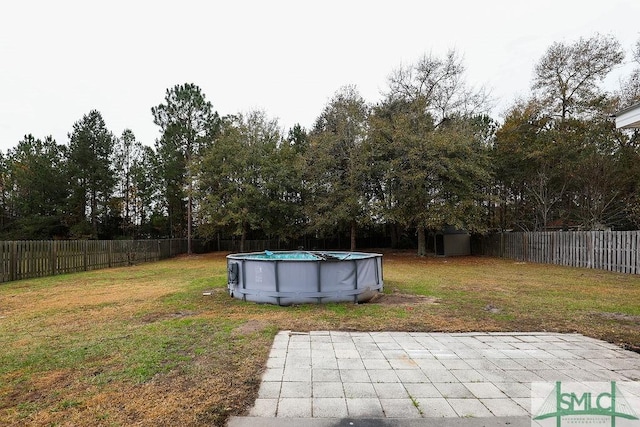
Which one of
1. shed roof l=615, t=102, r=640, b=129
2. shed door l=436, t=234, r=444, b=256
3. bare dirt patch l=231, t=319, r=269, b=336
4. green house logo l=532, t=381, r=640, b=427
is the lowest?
shed door l=436, t=234, r=444, b=256

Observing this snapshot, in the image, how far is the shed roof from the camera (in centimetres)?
452

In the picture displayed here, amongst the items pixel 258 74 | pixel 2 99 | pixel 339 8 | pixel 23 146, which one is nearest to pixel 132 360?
pixel 339 8

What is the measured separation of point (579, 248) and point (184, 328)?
1514 centimetres

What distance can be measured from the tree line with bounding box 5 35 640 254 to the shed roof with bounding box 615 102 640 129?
39.7ft

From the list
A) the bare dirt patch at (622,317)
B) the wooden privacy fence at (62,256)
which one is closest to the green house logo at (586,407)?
the bare dirt patch at (622,317)

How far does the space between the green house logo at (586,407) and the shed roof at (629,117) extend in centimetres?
340

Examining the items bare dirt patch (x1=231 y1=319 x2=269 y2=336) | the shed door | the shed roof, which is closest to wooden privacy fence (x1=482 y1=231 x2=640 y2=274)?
the shed door

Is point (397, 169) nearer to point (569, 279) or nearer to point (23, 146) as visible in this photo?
point (569, 279)

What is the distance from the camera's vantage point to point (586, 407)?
2.73 m

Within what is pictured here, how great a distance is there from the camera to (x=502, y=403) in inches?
108

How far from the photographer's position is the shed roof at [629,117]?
452 centimetres

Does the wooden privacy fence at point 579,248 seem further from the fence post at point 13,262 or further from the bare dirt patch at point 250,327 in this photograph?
the fence post at point 13,262

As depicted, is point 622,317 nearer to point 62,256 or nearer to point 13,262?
point 13,262

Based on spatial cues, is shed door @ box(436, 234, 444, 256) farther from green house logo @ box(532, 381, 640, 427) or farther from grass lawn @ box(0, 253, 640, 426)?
green house logo @ box(532, 381, 640, 427)
